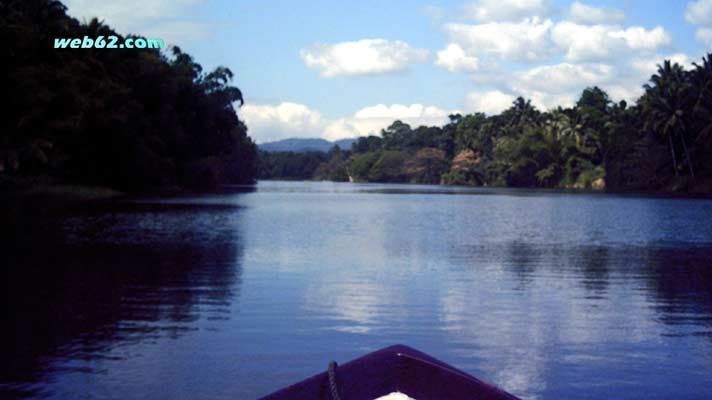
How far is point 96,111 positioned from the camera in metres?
49.2

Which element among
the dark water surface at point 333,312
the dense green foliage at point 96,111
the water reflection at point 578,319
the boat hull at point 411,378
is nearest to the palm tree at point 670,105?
the dense green foliage at point 96,111

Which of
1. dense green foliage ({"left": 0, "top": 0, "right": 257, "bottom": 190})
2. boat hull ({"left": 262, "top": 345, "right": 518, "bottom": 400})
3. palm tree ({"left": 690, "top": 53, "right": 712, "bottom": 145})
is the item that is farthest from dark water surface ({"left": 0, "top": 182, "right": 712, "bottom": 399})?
palm tree ({"left": 690, "top": 53, "right": 712, "bottom": 145})

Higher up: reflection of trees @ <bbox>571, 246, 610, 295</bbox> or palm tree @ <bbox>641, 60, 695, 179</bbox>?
palm tree @ <bbox>641, 60, 695, 179</bbox>

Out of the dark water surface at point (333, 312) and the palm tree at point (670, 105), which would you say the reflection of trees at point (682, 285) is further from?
the palm tree at point (670, 105)

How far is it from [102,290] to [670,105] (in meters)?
71.6

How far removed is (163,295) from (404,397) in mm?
9463

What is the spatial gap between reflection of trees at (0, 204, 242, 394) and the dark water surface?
43mm

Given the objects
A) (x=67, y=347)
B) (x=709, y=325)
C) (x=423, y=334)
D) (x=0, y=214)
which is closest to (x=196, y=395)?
(x=67, y=347)

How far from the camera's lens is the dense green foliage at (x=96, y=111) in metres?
42.8

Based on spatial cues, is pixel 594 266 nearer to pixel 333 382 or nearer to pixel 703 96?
pixel 333 382

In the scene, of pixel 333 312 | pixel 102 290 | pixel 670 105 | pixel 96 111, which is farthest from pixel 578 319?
pixel 670 105

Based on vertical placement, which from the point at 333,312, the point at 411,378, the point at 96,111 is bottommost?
the point at 333,312

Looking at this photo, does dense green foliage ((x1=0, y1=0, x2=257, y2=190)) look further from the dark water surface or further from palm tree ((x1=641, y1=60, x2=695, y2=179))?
palm tree ((x1=641, y1=60, x2=695, y2=179))

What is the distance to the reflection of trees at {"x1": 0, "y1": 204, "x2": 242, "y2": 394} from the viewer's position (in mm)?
8820
